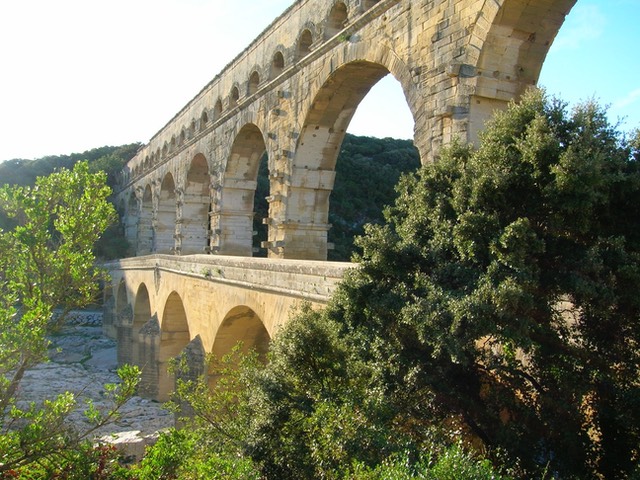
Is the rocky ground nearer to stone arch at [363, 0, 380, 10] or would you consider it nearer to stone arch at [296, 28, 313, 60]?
stone arch at [363, 0, 380, 10]

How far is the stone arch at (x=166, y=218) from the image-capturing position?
25125mm

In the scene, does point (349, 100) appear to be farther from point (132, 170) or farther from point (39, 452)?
point (132, 170)

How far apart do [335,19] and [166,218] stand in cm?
1648

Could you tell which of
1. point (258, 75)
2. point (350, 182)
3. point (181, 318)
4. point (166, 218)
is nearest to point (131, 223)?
point (166, 218)

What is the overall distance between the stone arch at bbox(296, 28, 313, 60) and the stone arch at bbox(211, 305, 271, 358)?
5.99 meters

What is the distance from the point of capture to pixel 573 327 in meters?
4.60

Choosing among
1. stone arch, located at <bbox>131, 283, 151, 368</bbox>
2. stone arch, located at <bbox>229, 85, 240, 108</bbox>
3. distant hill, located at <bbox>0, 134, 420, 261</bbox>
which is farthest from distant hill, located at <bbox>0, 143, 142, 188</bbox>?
stone arch, located at <bbox>229, 85, 240, 108</bbox>

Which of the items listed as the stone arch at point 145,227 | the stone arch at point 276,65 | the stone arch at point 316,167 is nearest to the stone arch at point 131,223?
the stone arch at point 145,227

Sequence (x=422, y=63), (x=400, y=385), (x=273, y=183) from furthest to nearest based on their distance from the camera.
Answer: (x=273, y=183) → (x=422, y=63) → (x=400, y=385)

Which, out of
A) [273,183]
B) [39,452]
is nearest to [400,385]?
[39,452]

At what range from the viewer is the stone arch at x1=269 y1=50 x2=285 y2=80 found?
14.3m

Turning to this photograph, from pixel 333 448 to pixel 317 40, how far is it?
29.9 ft

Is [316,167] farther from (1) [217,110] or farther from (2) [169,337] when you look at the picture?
(2) [169,337]

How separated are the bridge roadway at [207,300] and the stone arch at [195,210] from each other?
1.68m
